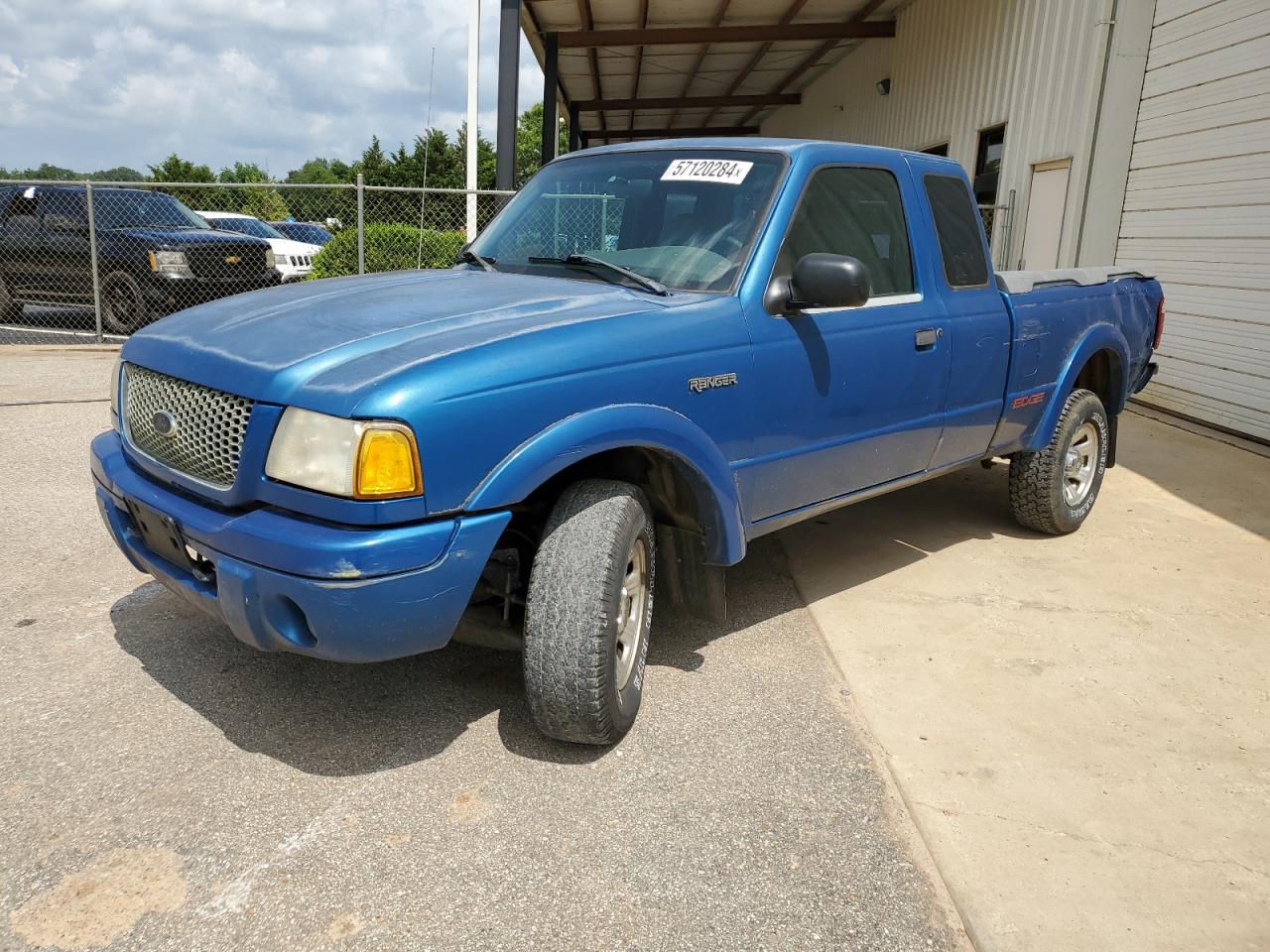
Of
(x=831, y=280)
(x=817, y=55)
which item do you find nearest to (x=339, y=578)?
(x=831, y=280)

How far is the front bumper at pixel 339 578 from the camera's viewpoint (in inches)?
99.0

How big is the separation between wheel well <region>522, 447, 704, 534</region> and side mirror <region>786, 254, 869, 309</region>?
2.54ft

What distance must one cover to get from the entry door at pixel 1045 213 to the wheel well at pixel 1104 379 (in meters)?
6.14

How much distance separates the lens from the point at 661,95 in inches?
955

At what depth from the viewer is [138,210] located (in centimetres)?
1249

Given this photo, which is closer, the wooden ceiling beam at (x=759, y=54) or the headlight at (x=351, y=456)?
the headlight at (x=351, y=456)

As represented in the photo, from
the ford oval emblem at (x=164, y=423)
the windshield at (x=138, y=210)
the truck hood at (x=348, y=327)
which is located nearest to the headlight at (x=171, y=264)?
the windshield at (x=138, y=210)

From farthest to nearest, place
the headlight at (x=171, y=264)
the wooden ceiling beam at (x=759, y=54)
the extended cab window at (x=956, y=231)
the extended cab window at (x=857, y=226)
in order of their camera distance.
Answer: the wooden ceiling beam at (x=759, y=54), the headlight at (x=171, y=264), the extended cab window at (x=956, y=231), the extended cab window at (x=857, y=226)

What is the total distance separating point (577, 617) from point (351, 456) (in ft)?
2.56

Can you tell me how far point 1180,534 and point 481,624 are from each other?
440 centimetres

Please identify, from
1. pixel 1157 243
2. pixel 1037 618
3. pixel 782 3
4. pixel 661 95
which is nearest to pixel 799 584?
pixel 1037 618

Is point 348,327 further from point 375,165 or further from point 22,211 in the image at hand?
point 375,165

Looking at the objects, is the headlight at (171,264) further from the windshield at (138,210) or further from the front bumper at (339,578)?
the front bumper at (339,578)

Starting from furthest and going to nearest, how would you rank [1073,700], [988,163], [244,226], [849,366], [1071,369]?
1. [244,226]
2. [988,163]
3. [1071,369]
4. [849,366]
5. [1073,700]
